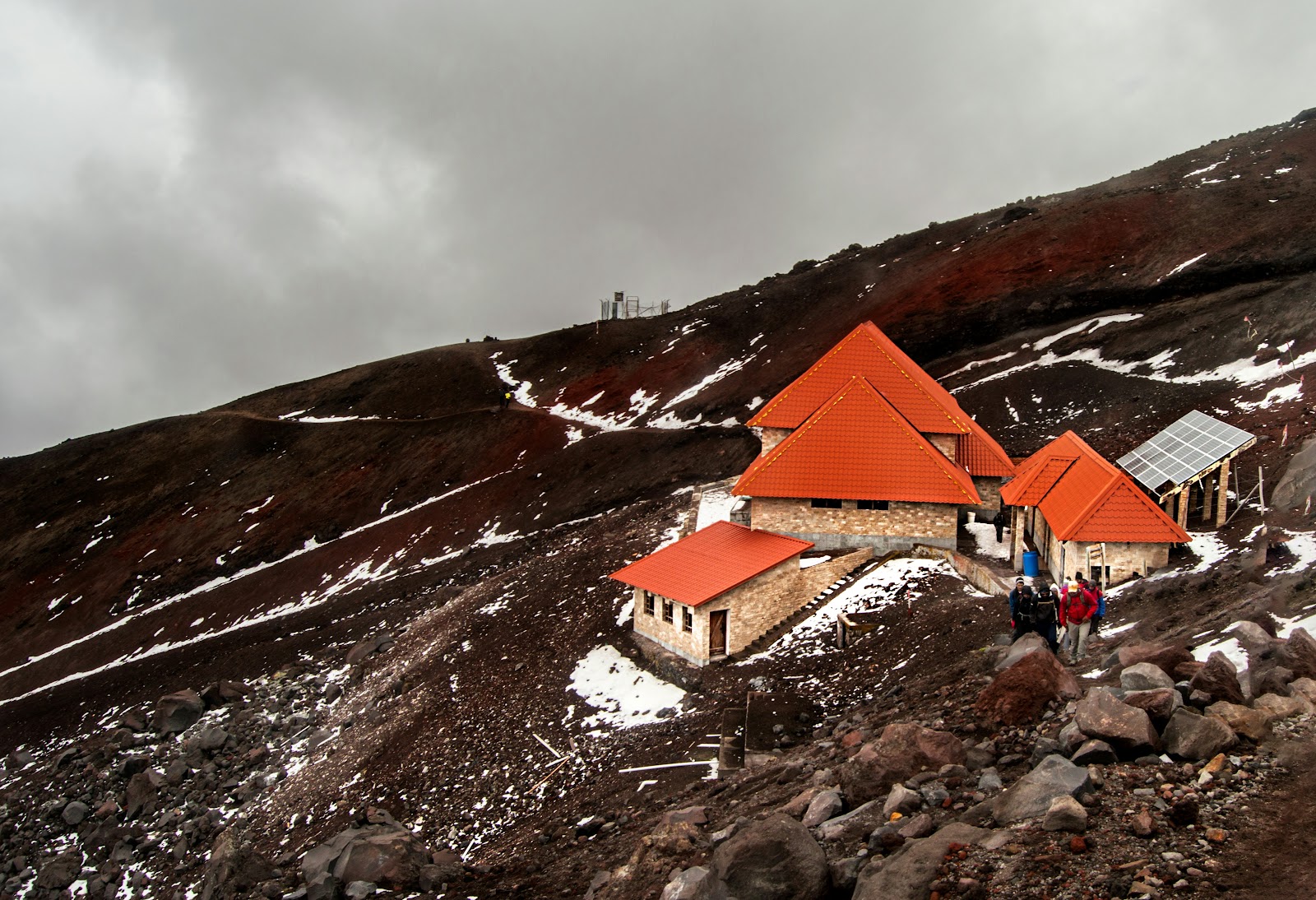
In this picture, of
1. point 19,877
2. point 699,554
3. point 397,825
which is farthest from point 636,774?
point 19,877

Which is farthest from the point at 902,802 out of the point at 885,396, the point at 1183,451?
the point at 885,396

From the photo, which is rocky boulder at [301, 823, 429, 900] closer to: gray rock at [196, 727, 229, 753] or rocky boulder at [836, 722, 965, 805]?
rocky boulder at [836, 722, 965, 805]

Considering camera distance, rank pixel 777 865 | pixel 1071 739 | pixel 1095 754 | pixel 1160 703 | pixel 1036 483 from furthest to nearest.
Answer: pixel 1036 483 < pixel 1071 739 < pixel 1160 703 < pixel 1095 754 < pixel 777 865

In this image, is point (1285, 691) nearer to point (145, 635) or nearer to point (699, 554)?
point (699, 554)

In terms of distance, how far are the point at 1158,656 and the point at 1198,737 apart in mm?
2625

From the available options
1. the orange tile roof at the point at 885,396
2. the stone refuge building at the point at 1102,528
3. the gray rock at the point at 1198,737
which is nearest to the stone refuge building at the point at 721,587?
the stone refuge building at the point at 1102,528

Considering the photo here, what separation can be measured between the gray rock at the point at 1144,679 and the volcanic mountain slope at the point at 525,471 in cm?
917

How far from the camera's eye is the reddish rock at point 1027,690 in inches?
440

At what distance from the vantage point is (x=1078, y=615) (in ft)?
48.6

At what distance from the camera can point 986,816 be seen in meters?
8.62

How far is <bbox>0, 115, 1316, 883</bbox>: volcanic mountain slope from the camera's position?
24.6 meters

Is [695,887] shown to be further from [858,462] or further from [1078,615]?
[858,462]

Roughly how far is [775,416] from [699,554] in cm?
907

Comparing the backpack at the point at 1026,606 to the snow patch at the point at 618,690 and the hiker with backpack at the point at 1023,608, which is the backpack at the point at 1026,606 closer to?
the hiker with backpack at the point at 1023,608
